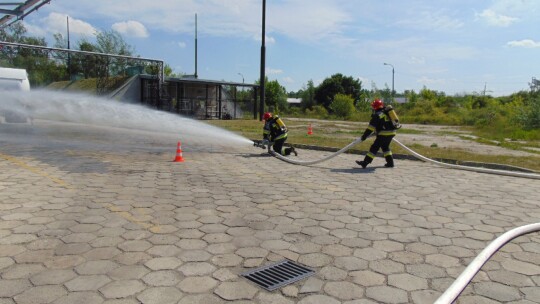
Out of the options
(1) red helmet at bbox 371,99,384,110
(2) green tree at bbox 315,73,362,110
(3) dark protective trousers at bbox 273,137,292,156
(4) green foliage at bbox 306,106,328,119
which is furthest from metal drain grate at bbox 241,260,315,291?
(2) green tree at bbox 315,73,362,110

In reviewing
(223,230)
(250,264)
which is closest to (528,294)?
(250,264)

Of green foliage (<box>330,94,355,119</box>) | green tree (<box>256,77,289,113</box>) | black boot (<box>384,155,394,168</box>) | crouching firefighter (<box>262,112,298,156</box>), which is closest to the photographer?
black boot (<box>384,155,394,168</box>)

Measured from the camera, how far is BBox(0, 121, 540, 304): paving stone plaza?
9.68 ft

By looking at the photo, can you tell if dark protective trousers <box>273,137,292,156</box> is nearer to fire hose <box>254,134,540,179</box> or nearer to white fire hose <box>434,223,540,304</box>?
fire hose <box>254,134,540,179</box>

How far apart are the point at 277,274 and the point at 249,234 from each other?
3.22 feet

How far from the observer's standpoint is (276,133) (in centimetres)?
1039

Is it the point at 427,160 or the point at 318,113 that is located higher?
the point at 318,113

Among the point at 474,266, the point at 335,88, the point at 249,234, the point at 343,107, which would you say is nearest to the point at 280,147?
the point at 249,234

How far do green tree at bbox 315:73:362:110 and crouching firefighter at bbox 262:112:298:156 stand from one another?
53000mm

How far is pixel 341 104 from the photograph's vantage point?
45.0 meters

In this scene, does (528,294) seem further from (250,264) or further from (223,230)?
(223,230)

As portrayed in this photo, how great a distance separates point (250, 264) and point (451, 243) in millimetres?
2089

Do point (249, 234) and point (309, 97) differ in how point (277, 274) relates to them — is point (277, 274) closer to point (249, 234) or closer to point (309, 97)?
point (249, 234)

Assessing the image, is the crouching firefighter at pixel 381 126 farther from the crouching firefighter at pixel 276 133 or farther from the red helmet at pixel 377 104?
the crouching firefighter at pixel 276 133
